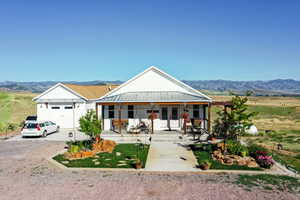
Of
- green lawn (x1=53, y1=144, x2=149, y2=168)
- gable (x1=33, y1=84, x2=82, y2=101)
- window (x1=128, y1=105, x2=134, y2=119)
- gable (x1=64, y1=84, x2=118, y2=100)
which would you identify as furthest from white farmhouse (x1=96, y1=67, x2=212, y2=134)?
green lawn (x1=53, y1=144, x2=149, y2=168)

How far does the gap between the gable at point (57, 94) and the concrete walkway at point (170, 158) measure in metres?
12.9

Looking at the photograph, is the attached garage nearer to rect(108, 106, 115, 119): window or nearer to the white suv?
rect(108, 106, 115, 119): window

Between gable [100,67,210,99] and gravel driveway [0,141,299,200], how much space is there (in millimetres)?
A: 13913

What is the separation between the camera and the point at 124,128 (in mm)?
24812

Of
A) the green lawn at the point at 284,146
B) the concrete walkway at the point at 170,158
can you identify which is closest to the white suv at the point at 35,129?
the concrete walkway at the point at 170,158

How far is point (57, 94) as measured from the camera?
27.5 meters

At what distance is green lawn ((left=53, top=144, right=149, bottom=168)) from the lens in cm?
1334

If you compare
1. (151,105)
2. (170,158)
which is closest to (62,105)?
(151,105)

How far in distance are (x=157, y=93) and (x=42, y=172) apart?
14.9 metres

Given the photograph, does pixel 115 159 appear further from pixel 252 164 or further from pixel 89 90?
pixel 89 90

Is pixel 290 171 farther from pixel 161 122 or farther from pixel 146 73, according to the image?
pixel 146 73

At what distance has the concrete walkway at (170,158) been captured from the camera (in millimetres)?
13039

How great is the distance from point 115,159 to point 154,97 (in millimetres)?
10225

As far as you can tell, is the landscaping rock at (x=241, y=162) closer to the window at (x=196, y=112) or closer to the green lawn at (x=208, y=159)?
the green lawn at (x=208, y=159)
